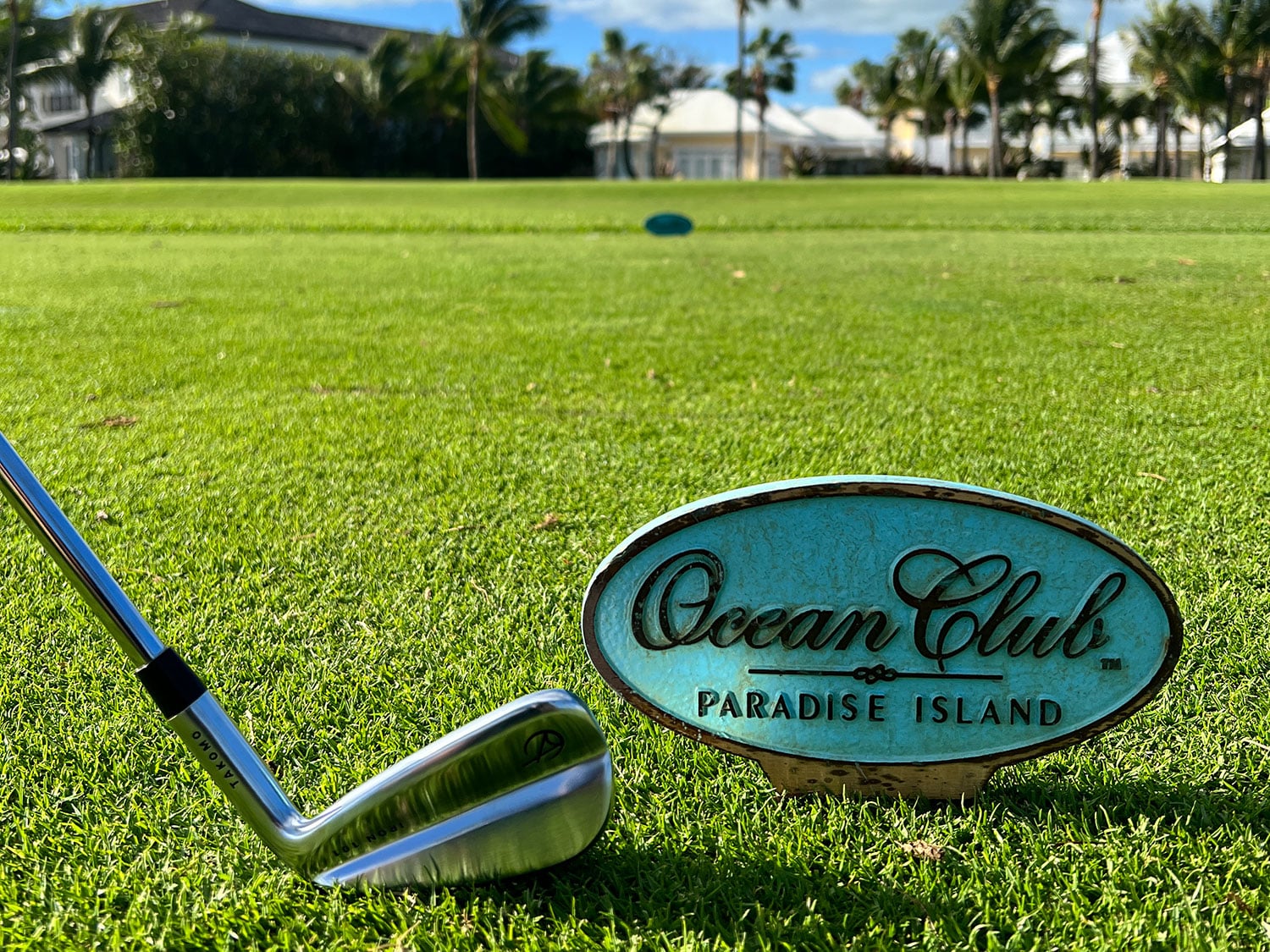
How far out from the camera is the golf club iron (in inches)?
50.0

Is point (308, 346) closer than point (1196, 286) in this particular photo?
Yes

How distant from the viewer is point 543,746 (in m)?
1.29

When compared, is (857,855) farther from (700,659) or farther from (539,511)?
(539,511)

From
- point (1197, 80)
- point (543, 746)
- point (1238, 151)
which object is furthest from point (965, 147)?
point (543, 746)

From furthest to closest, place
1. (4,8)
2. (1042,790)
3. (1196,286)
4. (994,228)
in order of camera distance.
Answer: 1. (4,8)
2. (994,228)
3. (1196,286)
4. (1042,790)

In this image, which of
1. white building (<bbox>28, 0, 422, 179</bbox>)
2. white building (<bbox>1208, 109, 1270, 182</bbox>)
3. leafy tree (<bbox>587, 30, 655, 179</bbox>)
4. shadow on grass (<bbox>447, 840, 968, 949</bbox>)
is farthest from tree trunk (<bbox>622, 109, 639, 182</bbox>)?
shadow on grass (<bbox>447, 840, 968, 949</bbox>)

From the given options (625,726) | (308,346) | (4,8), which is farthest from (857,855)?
(4,8)

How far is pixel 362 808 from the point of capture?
1.33m

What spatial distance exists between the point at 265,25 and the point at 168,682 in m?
60.9

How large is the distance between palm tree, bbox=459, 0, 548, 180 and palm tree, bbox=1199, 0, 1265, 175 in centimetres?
2683

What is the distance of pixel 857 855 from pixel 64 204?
23457 millimetres

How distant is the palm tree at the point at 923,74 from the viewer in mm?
54938

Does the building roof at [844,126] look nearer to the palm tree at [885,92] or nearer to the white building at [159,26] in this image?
the palm tree at [885,92]

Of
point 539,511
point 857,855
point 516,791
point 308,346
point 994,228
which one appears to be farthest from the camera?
point 994,228
